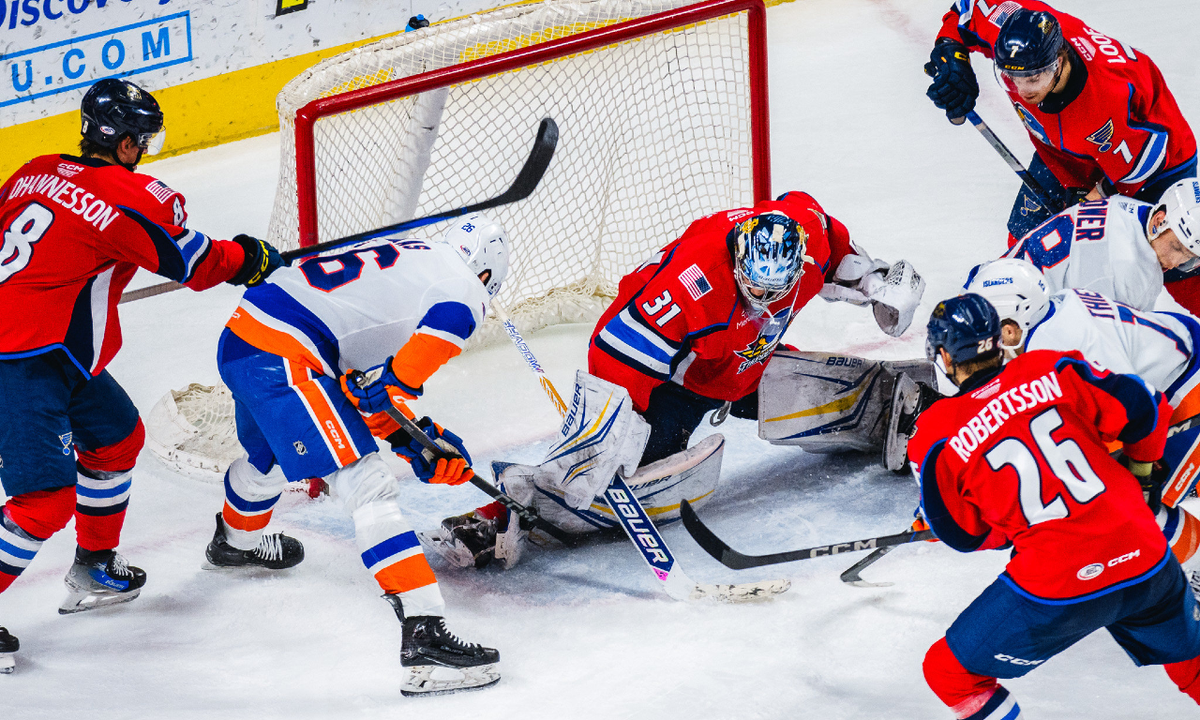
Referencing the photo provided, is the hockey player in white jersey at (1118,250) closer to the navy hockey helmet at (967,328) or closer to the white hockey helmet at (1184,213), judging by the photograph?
the white hockey helmet at (1184,213)

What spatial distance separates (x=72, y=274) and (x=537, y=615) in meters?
1.31

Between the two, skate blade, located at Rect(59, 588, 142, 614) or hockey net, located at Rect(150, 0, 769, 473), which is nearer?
skate blade, located at Rect(59, 588, 142, 614)

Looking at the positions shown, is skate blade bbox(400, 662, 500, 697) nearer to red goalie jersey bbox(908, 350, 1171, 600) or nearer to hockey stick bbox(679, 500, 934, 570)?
hockey stick bbox(679, 500, 934, 570)

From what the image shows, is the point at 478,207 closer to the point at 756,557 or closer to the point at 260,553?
the point at 260,553

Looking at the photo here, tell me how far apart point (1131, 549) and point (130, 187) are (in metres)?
2.11

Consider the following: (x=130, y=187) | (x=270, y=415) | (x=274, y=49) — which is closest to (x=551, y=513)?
(x=270, y=415)

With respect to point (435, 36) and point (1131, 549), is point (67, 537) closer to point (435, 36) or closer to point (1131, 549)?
point (435, 36)

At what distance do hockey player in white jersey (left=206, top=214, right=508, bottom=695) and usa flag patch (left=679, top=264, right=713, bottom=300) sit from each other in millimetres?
438

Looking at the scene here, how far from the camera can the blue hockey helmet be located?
2.91 metres

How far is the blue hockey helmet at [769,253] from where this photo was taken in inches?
115

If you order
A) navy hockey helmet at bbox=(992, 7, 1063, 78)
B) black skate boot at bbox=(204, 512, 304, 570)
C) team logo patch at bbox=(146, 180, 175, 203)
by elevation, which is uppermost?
navy hockey helmet at bbox=(992, 7, 1063, 78)

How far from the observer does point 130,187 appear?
2.70 meters

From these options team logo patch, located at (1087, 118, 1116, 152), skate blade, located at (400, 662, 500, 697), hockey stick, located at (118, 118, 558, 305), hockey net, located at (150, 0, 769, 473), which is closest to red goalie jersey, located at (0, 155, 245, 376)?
hockey stick, located at (118, 118, 558, 305)

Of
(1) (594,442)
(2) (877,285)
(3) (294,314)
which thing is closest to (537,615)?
(1) (594,442)
